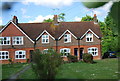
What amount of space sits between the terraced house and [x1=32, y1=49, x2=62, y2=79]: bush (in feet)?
62.1

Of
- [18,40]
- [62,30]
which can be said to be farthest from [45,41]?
[18,40]

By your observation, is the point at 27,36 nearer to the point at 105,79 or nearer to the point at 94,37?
the point at 94,37

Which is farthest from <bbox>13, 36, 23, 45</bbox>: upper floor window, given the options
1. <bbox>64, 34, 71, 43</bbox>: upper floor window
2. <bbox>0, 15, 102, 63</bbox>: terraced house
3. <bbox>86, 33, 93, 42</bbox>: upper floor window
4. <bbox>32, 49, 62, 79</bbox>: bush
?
<bbox>32, 49, 62, 79</bbox>: bush

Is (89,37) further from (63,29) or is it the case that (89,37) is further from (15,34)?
(15,34)

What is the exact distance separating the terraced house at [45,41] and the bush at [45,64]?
18.9m

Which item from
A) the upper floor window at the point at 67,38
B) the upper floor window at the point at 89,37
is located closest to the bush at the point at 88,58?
the upper floor window at the point at 67,38

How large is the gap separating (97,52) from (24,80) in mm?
20746

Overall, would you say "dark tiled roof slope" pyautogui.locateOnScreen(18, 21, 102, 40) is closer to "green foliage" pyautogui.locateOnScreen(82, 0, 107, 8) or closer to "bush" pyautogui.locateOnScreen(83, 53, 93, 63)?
"bush" pyautogui.locateOnScreen(83, 53, 93, 63)

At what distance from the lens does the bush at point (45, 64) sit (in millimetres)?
7546

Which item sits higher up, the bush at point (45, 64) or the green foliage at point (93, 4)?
the green foliage at point (93, 4)

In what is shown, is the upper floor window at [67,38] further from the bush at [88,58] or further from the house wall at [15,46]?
the bush at [88,58]

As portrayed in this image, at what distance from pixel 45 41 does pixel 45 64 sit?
805 inches

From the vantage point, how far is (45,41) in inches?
1099

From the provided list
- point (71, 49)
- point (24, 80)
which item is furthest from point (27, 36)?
point (24, 80)
